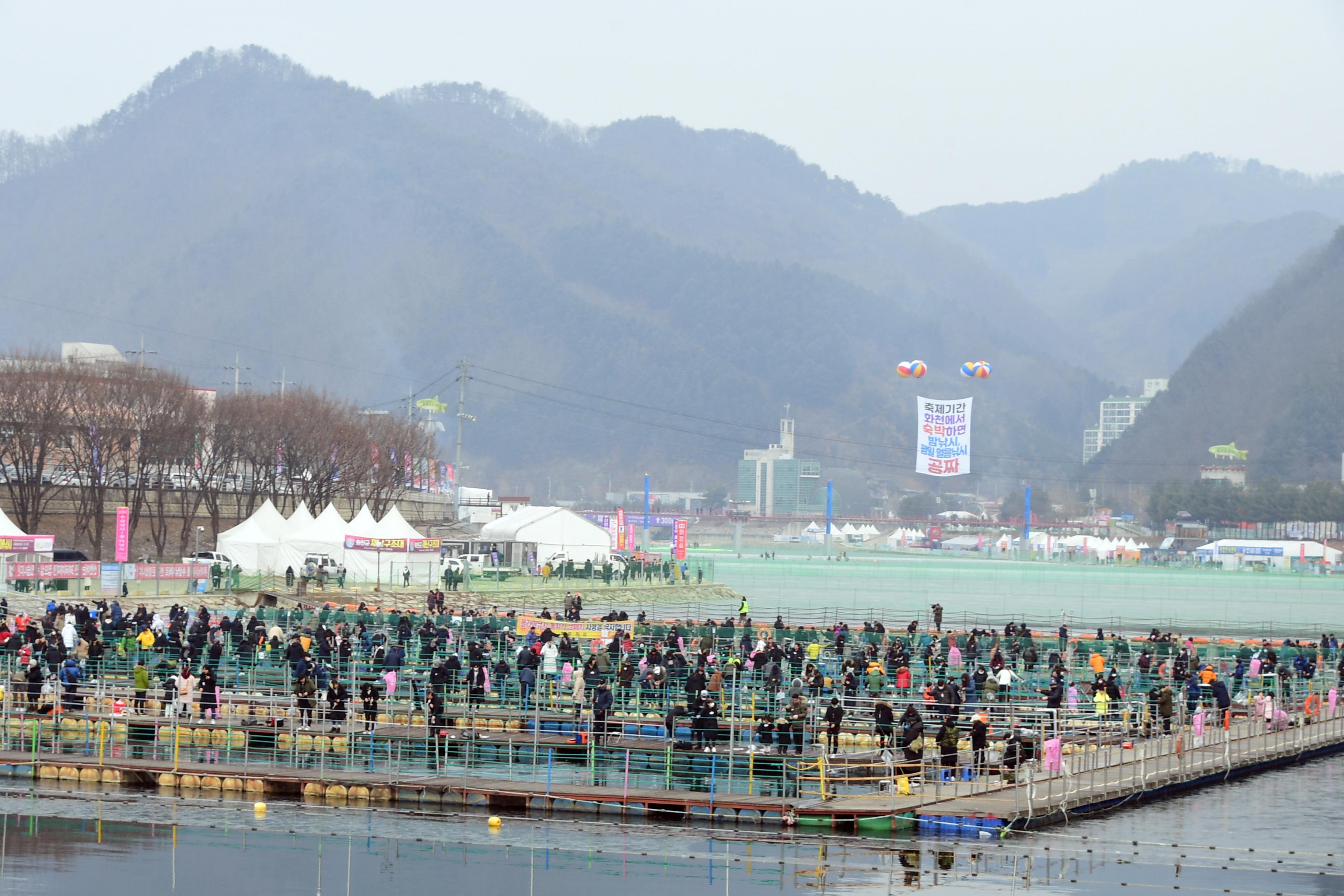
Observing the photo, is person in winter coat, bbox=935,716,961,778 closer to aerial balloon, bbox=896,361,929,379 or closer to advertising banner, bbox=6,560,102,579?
advertising banner, bbox=6,560,102,579

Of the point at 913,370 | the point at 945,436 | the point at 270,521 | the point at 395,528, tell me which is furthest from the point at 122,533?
the point at 913,370

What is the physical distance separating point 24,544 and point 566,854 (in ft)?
133

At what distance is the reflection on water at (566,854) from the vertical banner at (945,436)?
65601mm

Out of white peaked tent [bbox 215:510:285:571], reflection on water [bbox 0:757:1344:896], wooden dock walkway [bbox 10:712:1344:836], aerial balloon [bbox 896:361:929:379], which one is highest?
aerial balloon [bbox 896:361:929:379]

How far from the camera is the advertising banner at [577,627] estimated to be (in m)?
46.1

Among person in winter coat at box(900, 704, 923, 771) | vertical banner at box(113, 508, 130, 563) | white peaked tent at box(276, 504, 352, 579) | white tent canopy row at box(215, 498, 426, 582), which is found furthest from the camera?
white peaked tent at box(276, 504, 352, 579)

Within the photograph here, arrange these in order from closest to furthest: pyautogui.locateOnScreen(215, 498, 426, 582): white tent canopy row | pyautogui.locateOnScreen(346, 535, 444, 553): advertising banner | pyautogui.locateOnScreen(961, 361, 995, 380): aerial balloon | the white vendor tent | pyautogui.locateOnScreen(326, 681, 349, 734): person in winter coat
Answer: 1. pyautogui.locateOnScreen(326, 681, 349, 734): person in winter coat
2. pyautogui.locateOnScreen(346, 535, 444, 553): advertising banner
3. pyautogui.locateOnScreen(215, 498, 426, 582): white tent canopy row
4. the white vendor tent
5. pyautogui.locateOnScreen(961, 361, 995, 380): aerial balloon

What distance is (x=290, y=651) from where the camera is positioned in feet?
105

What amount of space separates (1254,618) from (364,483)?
51.9 meters

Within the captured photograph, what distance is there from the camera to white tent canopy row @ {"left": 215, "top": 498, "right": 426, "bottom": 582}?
221 feet

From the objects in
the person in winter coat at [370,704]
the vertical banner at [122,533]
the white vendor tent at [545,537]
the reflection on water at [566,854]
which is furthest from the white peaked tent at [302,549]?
the reflection on water at [566,854]

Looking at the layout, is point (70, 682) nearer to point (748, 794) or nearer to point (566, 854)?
point (566, 854)

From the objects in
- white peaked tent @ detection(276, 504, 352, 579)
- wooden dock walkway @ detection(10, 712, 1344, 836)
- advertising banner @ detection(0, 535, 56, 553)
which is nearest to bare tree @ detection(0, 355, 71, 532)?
white peaked tent @ detection(276, 504, 352, 579)

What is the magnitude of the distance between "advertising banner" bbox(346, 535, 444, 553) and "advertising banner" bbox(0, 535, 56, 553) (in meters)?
12.4
